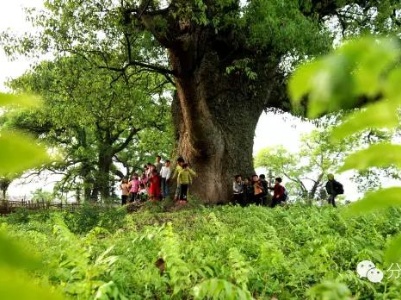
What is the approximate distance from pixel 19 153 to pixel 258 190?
15.8m

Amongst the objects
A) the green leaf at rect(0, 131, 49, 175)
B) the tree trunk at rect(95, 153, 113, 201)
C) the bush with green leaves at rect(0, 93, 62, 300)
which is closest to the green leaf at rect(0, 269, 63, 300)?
the bush with green leaves at rect(0, 93, 62, 300)

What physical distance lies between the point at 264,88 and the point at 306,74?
16421 mm

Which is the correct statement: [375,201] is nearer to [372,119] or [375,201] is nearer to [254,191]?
[372,119]

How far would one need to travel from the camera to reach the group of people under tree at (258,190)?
52.3 ft

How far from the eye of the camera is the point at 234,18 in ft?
39.6

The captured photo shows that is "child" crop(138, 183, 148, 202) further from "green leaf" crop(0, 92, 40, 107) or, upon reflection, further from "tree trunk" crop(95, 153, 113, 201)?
"green leaf" crop(0, 92, 40, 107)

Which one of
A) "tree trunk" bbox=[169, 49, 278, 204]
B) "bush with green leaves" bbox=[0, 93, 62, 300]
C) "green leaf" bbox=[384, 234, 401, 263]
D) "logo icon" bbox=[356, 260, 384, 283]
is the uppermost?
"tree trunk" bbox=[169, 49, 278, 204]

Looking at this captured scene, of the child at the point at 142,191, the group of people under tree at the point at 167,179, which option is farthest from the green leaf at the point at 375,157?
the child at the point at 142,191

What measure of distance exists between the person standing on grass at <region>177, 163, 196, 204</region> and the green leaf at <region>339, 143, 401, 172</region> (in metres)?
13.6

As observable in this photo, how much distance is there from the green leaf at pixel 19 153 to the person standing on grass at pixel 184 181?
13.9 m

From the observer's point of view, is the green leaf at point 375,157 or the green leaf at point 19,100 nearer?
the green leaf at point 19,100

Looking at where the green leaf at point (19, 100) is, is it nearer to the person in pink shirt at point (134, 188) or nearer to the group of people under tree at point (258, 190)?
the group of people under tree at point (258, 190)

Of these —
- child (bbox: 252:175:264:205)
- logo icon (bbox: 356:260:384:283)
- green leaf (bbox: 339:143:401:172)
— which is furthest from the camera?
child (bbox: 252:175:264:205)

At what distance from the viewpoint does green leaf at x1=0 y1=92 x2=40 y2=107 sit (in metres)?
0.53
